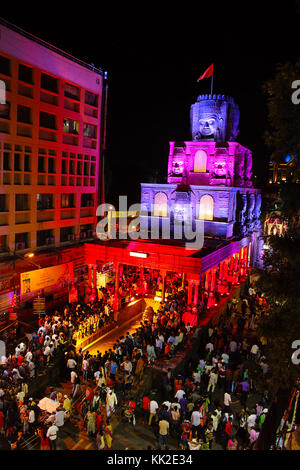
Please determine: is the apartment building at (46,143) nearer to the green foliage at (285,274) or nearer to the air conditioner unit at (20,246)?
the air conditioner unit at (20,246)

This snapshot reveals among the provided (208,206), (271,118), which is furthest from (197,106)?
(271,118)

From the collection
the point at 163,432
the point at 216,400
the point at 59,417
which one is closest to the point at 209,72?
the point at 216,400

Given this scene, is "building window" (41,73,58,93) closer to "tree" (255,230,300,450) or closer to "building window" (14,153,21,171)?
"building window" (14,153,21,171)

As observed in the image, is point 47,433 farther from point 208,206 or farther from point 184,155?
point 184,155

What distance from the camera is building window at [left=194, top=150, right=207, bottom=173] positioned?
119ft

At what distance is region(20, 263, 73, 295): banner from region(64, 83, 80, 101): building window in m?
13.4

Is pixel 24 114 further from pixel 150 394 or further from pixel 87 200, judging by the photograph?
pixel 150 394

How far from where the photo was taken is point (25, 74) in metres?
22.7

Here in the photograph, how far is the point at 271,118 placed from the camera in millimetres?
8398

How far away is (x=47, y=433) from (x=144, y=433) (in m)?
3.51

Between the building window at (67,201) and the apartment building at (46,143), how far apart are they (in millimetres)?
83

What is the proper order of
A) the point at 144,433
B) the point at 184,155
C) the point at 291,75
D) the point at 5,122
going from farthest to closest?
the point at 184,155 → the point at 5,122 → the point at 144,433 → the point at 291,75

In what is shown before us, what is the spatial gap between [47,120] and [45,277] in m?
11.7

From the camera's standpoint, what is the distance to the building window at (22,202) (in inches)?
912
